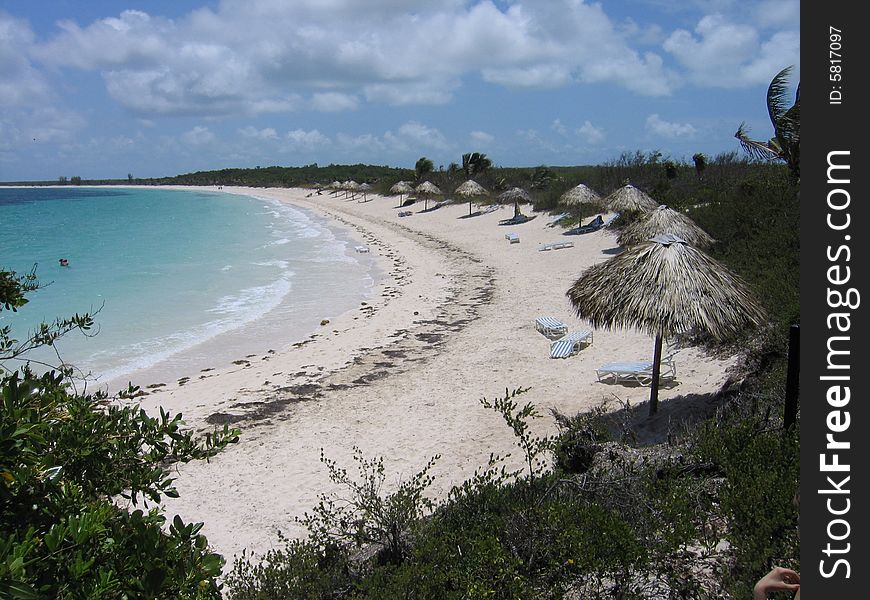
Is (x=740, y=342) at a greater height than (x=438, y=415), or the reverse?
(x=740, y=342)

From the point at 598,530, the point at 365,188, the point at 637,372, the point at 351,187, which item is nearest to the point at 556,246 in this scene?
the point at 637,372

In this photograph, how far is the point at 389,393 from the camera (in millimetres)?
9352

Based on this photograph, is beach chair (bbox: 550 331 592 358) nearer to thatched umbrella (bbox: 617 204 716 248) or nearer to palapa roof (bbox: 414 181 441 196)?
thatched umbrella (bbox: 617 204 716 248)

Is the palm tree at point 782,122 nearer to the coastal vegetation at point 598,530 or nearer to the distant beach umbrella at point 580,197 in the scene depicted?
the coastal vegetation at point 598,530

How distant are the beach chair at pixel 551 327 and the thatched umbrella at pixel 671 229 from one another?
11.0ft

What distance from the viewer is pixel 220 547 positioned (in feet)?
18.3

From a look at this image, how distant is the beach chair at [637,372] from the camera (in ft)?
28.4

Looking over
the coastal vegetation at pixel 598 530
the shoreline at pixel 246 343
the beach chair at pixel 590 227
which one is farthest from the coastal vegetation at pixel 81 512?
the beach chair at pixel 590 227

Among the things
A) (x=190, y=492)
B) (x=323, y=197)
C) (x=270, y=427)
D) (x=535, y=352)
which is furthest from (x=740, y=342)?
(x=323, y=197)

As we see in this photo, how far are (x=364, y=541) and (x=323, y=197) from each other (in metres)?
63.6

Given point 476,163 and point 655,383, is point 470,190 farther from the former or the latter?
point 655,383

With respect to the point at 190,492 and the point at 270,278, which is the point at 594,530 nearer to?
the point at 190,492

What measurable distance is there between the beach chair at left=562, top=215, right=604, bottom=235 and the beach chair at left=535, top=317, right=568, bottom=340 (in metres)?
11.9

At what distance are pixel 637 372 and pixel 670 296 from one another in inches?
91.9
